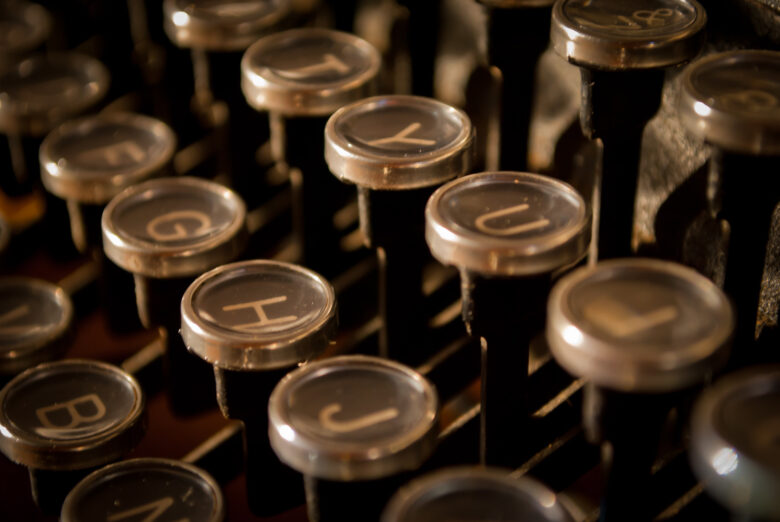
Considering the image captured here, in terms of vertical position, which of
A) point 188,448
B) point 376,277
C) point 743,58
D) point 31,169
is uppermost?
point 743,58

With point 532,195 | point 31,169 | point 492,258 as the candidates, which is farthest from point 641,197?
point 31,169

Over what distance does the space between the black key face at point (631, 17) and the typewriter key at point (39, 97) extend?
38.7 inches

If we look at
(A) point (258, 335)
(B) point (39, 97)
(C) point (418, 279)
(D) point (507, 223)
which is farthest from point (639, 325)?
(B) point (39, 97)

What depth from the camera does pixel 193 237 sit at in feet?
4.87

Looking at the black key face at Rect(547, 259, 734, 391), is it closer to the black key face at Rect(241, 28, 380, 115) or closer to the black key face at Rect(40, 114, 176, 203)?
the black key face at Rect(241, 28, 380, 115)

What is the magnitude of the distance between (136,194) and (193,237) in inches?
6.7

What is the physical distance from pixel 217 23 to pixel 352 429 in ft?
2.84

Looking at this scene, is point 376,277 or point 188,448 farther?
point 376,277

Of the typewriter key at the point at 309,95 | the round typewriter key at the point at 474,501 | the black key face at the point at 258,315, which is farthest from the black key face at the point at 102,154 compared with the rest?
the round typewriter key at the point at 474,501

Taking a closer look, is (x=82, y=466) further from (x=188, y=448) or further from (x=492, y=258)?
(x=492, y=258)

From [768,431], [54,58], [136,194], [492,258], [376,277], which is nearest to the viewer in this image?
[768,431]

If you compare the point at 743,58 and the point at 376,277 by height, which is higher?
the point at 743,58

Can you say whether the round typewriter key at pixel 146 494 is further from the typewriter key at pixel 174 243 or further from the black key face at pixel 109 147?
the black key face at pixel 109 147

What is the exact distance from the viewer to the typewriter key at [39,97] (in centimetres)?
189
